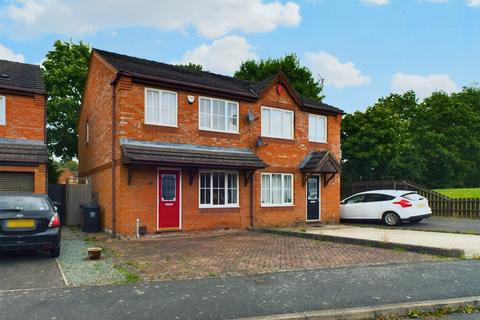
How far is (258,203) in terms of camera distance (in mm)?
16516

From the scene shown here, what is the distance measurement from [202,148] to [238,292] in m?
9.12

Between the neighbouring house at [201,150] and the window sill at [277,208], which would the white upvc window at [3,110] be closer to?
the neighbouring house at [201,150]

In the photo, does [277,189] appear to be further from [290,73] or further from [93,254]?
[290,73]

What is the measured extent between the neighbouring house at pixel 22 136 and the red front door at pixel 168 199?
431 cm

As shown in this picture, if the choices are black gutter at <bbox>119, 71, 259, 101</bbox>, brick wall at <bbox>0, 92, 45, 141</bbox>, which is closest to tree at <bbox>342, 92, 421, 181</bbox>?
black gutter at <bbox>119, 71, 259, 101</bbox>

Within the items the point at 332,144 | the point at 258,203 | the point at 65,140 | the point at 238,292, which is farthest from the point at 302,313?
the point at 65,140

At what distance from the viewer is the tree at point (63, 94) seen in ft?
89.4

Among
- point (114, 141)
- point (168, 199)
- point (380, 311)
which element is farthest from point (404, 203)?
point (380, 311)

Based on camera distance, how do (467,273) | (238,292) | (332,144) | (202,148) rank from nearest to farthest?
(238,292), (467,273), (202,148), (332,144)

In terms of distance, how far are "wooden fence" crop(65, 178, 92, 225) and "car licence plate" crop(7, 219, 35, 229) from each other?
8460 mm

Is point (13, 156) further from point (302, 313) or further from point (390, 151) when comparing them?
point (390, 151)

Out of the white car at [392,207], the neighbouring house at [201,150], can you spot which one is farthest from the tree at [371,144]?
the white car at [392,207]

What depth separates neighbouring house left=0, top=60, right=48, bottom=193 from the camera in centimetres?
1430

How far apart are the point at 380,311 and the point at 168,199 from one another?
9795mm
